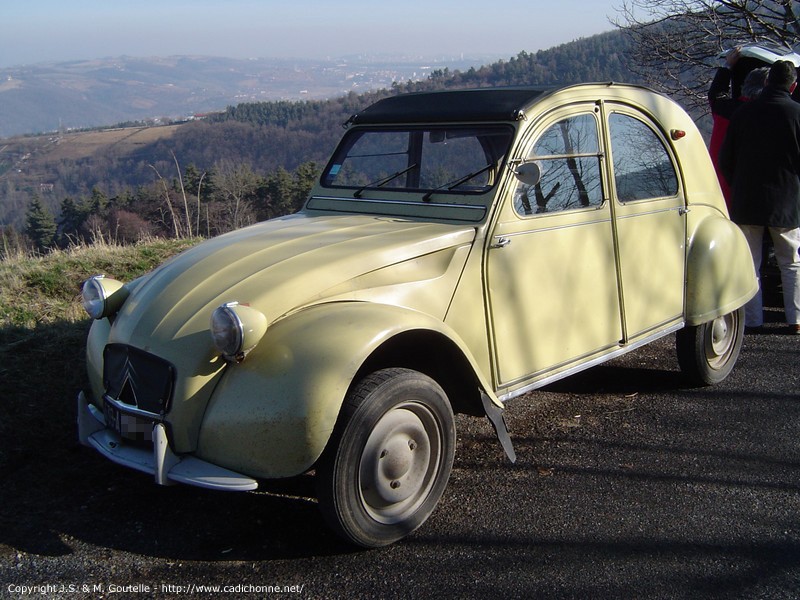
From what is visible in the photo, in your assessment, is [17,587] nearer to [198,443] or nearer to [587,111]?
[198,443]

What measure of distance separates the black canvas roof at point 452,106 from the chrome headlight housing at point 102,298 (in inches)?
74.5

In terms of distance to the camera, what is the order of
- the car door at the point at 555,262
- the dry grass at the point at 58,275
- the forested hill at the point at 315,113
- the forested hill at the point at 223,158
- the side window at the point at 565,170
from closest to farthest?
the car door at the point at 555,262 → the side window at the point at 565,170 → the dry grass at the point at 58,275 → the forested hill at the point at 223,158 → the forested hill at the point at 315,113

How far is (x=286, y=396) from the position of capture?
9.18 feet

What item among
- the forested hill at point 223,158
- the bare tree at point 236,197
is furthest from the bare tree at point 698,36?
the bare tree at point 236,197

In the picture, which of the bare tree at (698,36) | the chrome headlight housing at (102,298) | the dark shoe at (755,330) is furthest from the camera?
the bare tree at (698,36)

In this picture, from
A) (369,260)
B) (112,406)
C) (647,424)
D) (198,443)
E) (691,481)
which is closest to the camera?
(198,443)

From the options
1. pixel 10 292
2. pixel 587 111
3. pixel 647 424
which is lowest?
pixel 647 424

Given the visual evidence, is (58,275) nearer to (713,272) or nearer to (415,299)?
(415,299)

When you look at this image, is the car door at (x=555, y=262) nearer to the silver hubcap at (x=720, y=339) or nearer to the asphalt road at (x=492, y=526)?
the asphalt road at (x=492, y=526)

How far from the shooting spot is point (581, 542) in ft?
10.2

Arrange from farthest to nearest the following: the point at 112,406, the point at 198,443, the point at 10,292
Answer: the point at 10,292, the point at 112,406, the point at 198,443

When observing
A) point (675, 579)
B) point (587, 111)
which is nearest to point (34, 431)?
point (675, 579)

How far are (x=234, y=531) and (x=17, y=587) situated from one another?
0.84m

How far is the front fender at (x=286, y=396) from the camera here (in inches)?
109
